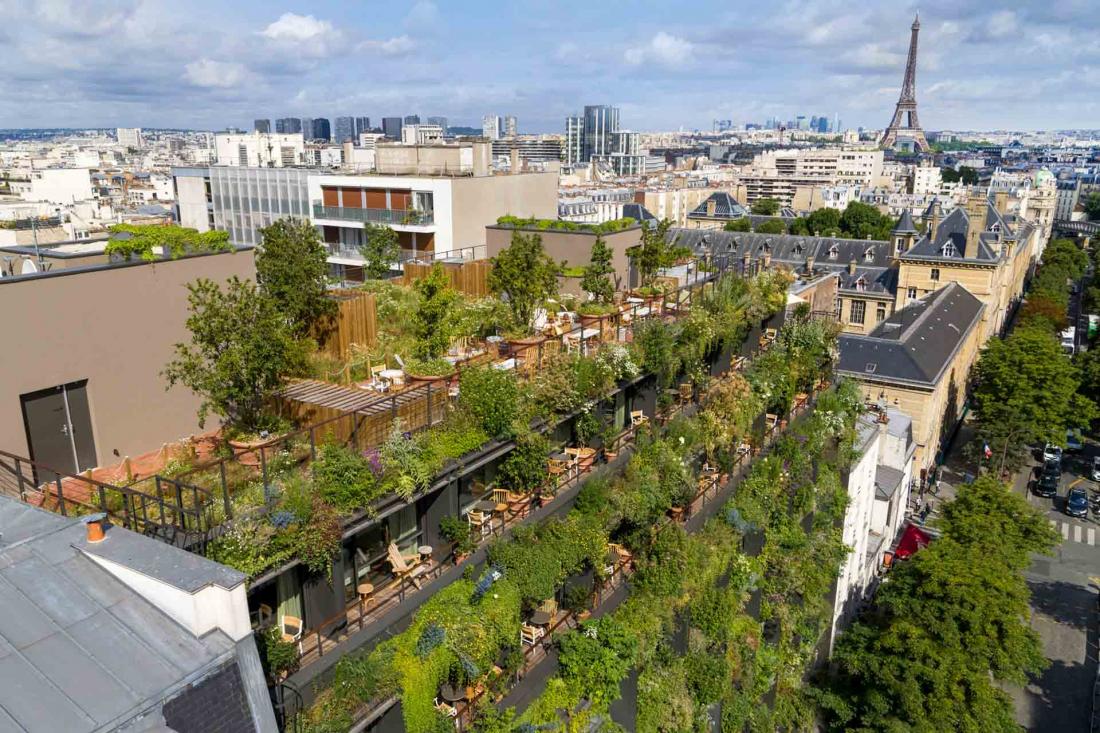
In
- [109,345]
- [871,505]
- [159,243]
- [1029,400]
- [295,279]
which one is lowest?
[871,505]

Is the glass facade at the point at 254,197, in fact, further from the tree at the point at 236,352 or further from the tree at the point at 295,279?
the tree at the point at 236,352

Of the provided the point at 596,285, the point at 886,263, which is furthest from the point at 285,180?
the point at 886,263

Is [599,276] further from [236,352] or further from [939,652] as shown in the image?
[939,652]

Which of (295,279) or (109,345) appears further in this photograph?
(295,279)

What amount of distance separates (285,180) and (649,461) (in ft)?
162

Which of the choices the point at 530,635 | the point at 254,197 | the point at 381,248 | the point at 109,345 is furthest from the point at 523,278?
the point at 254,197

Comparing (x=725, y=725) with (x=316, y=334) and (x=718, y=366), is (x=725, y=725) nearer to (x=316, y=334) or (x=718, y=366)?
(x=718, y=366)

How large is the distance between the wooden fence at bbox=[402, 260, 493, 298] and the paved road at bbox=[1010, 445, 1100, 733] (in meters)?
29.5

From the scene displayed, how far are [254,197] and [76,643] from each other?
197 feet

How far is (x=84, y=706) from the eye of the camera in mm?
7828

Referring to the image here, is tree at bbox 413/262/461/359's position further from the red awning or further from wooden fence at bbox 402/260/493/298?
the red awning

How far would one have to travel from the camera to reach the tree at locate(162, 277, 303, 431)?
13648 mm

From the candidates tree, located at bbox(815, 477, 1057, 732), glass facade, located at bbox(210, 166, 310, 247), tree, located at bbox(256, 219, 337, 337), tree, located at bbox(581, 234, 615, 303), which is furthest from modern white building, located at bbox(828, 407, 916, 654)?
glass facade, located at bbox(210, 166, 310, 247)

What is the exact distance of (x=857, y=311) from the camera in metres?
77.9
